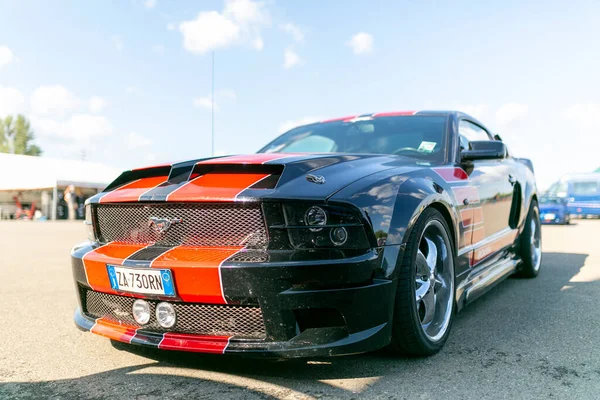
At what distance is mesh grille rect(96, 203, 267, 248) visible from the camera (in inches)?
85.1

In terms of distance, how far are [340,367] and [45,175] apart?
2309cm

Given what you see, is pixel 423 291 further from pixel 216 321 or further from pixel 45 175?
pixel 45 175

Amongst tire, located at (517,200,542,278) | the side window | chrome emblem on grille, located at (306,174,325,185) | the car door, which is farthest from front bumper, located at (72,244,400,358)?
tire, located at (517,200,542,278)

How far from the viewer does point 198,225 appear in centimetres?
225

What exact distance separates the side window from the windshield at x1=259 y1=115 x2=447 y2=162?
0.57 ft

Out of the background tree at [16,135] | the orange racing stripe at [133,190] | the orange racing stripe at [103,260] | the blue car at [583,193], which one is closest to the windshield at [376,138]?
the orange racing stripe at [133,190]

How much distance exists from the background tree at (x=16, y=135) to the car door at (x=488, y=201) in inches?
2758

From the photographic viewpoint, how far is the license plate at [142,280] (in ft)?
6.95

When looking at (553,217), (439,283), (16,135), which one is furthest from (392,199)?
(16,135)

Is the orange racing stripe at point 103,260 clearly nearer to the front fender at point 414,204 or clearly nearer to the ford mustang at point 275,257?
the ford mustang at point 275,257

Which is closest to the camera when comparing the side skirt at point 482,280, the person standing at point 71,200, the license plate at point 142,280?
the license plate at point 142,280

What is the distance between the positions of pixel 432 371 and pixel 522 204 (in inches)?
112

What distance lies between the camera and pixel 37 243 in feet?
32.0

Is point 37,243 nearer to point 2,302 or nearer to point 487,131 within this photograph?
point 2,302
